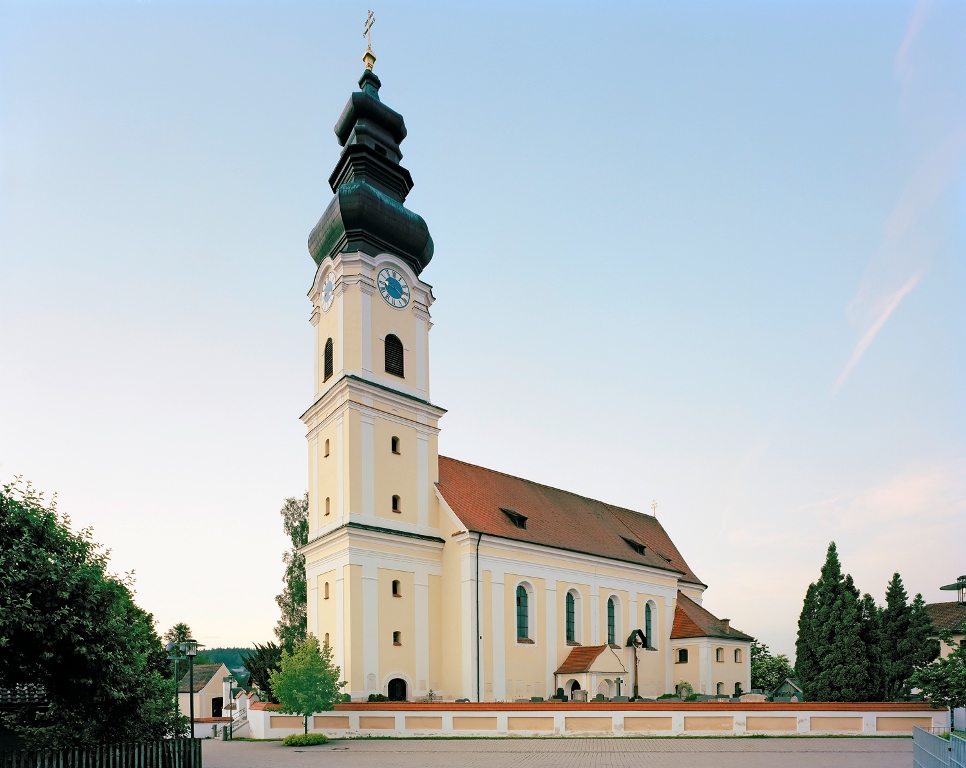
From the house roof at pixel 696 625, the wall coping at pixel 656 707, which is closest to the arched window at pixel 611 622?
the house roof at pixel 696 625

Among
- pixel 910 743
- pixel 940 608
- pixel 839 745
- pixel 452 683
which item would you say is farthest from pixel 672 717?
pixel 940 608

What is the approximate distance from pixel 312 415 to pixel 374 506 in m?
5.72

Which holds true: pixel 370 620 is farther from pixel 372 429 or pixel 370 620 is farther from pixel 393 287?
pixel 393 287

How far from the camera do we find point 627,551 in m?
44.1

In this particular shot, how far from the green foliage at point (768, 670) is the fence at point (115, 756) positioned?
47892 millimetres

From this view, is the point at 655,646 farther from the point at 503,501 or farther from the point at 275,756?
the point at 275,756

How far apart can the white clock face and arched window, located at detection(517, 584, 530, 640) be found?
51.9 feet

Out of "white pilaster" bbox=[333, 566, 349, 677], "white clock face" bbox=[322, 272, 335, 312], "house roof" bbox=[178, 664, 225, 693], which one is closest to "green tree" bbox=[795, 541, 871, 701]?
"white pilaster" bbox=[333, 566, 349, 677]

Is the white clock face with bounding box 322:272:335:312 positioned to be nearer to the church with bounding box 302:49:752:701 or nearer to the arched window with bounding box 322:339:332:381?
the church with bounding box 302:49:752:701

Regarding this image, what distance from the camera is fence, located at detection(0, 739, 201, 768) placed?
44.7 feet

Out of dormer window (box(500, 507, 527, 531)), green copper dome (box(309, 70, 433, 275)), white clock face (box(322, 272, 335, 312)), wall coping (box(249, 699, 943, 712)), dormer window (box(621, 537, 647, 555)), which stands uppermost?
green copper dome (box(309, 70, 433, 275))

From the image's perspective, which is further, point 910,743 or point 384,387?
point 384,387

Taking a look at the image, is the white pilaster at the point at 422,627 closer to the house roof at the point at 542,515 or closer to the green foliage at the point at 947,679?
the house roof at the point at 542,515

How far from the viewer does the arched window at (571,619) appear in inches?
1503
